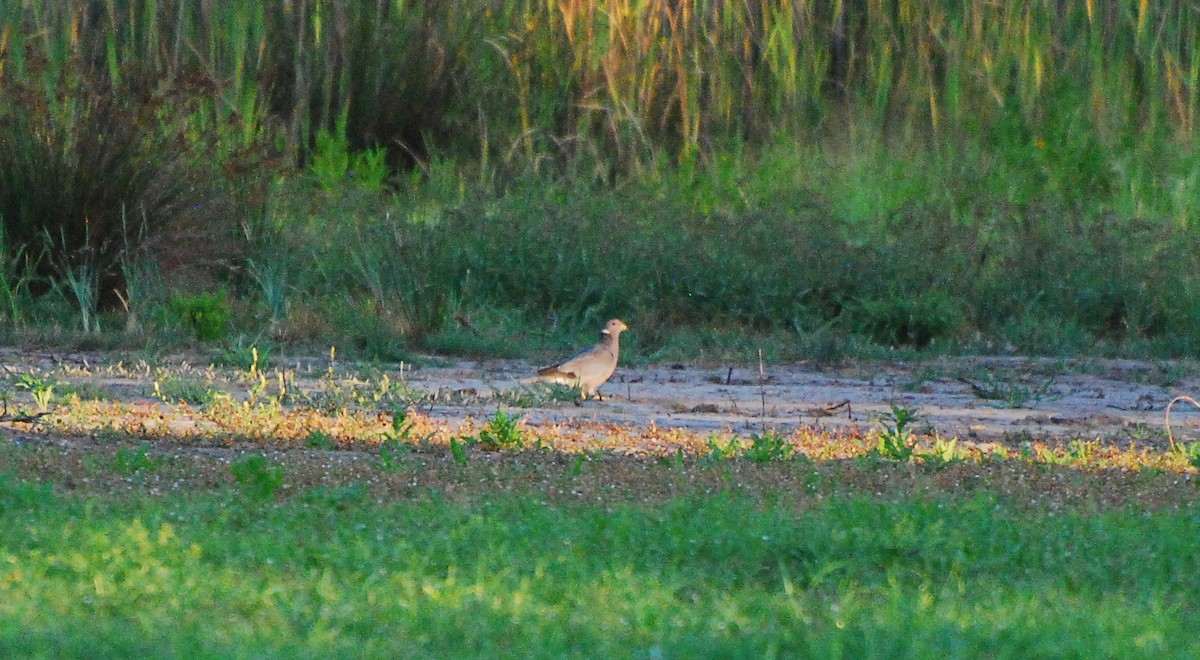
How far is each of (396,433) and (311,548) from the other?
2.41 m

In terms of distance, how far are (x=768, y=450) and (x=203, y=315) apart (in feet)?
14.8

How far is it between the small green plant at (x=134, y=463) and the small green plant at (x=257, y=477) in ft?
1.22

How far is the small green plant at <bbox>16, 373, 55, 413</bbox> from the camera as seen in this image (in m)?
7.38

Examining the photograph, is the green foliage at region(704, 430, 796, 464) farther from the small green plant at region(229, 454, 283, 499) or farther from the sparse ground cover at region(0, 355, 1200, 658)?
the small green plant at region(229, 454, 283, 499)

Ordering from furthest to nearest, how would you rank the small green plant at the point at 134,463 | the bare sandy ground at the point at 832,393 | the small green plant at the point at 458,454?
the bare sandy ground at the point at 832,393 < the small green plant at the point at 458,454 < the small green plant at the point at 134,463

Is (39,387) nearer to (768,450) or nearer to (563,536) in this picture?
(768,450)

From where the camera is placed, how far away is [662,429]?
768 cm

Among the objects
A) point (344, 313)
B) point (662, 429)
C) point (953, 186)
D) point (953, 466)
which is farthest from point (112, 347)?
point (953, 186)

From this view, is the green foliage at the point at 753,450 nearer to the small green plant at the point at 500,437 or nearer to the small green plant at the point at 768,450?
the small green plant at the point at 768,450

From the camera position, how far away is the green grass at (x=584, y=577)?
3635 millimetres

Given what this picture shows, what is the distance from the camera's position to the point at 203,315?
1011 centimetres

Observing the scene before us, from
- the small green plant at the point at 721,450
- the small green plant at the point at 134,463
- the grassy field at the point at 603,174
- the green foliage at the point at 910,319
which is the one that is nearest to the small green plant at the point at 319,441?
the small green plant at the point at 134,463

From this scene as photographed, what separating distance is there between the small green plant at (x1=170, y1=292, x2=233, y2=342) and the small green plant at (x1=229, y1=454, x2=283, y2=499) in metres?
4.40

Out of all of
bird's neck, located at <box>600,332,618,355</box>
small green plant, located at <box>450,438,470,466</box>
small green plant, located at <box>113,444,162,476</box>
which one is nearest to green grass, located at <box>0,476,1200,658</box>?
small green plant, located at <box>113,444,162,476</box>
